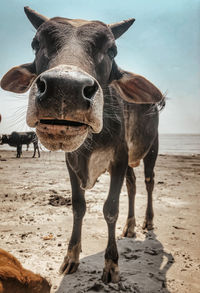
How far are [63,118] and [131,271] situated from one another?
2.10 meters

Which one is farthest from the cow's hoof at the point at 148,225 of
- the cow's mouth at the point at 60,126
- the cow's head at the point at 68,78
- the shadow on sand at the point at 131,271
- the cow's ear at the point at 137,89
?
the cow's mouth at the point at 60,126

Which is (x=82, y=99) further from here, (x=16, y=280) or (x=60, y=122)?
(x=16, y=280)

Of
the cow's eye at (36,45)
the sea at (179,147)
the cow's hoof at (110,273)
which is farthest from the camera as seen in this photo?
the sea at (179,147)

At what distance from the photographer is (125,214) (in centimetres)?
448

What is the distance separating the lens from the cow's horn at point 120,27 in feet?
8.68

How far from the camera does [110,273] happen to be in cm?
246

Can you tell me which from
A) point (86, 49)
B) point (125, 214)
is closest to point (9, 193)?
point (125, 214)

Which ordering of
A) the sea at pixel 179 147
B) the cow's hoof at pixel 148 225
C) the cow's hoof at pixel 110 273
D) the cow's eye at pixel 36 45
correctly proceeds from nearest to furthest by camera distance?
the cow's eye at pixel 36 45
the cow's hoof at pixel 110 273
the cow's hoof at pixel 148 225
the sea at pixel 179 147

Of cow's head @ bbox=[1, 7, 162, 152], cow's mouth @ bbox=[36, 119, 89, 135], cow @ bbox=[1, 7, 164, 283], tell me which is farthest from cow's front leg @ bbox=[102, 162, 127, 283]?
cow's mouth @ bbox=[36, 119, 89, 135]

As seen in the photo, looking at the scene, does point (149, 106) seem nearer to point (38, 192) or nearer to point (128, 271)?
point (128, 271)

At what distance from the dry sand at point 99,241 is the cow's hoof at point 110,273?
0.21ft

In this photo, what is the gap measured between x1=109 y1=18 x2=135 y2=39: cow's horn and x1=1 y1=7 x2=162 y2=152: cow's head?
43 centimetres

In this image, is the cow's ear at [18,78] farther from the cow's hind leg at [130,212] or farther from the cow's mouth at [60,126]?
the cow's hind leg at [130,212]

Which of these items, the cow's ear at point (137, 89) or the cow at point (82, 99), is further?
the cow's ear at point (137, 89)
